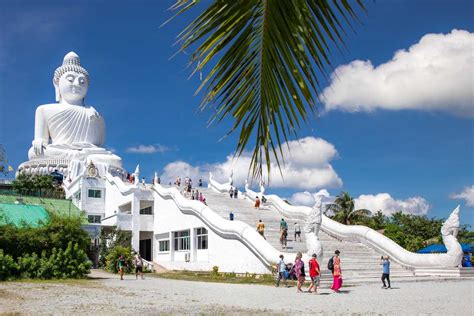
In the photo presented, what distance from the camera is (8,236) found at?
21.8m

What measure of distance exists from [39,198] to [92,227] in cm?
556

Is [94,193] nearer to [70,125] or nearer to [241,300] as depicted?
[70,125]

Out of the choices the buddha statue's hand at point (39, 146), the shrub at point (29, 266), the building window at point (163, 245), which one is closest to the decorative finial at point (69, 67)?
the buddha statue's hand at point (39, 146)

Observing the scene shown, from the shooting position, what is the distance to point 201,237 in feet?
94.5

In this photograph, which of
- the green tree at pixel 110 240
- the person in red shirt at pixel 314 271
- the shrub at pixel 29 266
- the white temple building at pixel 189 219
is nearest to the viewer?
the person in red shirt at pixel 314 271

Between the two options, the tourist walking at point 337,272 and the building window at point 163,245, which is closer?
the tourist walking at point 337,272

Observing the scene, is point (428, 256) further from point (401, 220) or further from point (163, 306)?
point (401, 220)

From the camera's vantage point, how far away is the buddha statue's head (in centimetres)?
5756

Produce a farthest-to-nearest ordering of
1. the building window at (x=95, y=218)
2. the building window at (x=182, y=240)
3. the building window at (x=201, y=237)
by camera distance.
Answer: the building window at (x=95, y=218)
the building window at (x=182, y=240)
the building window at (x=201, y=237)

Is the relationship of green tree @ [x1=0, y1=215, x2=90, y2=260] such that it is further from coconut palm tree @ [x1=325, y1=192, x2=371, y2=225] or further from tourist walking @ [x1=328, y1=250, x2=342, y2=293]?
coconut palm tree @ [x1=325, y1=192, x2=371, y2=225]

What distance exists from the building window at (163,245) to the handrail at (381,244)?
744cm

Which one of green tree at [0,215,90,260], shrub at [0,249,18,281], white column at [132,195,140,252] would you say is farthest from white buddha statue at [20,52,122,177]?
shrub at [0,249,18,281]

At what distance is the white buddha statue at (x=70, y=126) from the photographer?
169ft

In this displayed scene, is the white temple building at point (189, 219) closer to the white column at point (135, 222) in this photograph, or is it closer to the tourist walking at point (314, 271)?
the white column at point (135, 222)
